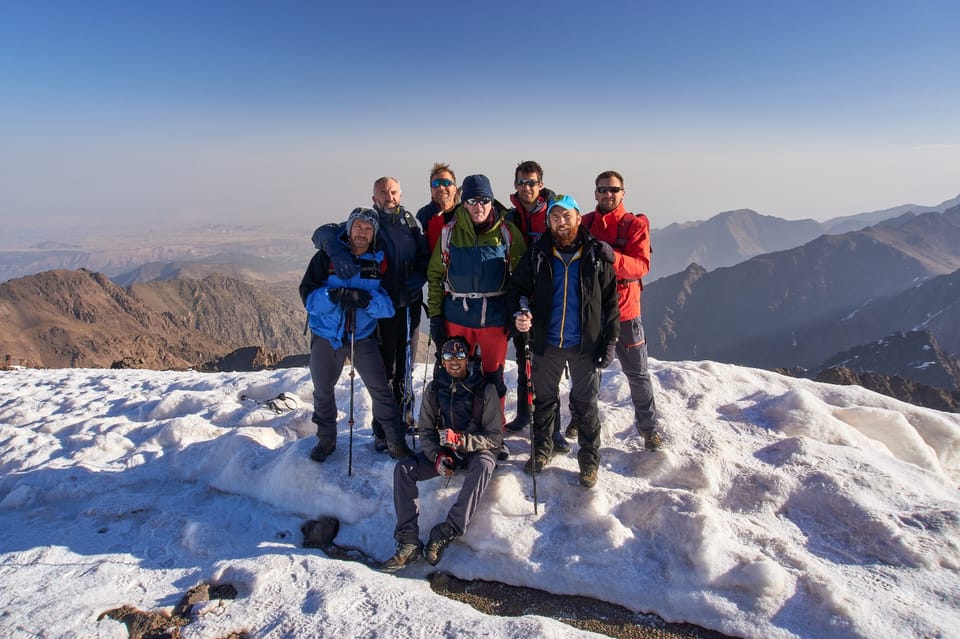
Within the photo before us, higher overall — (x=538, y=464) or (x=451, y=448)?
(x=451, y=448)

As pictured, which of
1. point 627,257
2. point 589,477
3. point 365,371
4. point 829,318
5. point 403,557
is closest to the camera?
point 403,557

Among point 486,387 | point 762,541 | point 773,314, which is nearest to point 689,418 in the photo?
point 762,541

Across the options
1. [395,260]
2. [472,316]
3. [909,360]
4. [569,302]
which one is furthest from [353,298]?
[909,360]

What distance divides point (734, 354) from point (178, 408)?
6992 inches

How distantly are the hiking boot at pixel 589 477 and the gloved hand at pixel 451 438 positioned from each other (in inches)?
70.2

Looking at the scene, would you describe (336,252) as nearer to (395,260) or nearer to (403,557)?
(395,260)

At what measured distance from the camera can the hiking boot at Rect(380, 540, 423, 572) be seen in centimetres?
567

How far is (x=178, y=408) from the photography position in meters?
11.8

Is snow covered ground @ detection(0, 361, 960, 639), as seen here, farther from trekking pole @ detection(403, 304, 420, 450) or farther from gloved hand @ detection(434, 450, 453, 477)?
trekking pole @ detection(403, 304, 420, 450)

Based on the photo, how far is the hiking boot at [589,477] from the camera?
652 centimetres

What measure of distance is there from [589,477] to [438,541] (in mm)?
2145

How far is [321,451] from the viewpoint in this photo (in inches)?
290

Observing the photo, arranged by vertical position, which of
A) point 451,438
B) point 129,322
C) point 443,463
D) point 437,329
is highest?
point 437,329

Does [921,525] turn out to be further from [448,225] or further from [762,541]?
[448,225]
